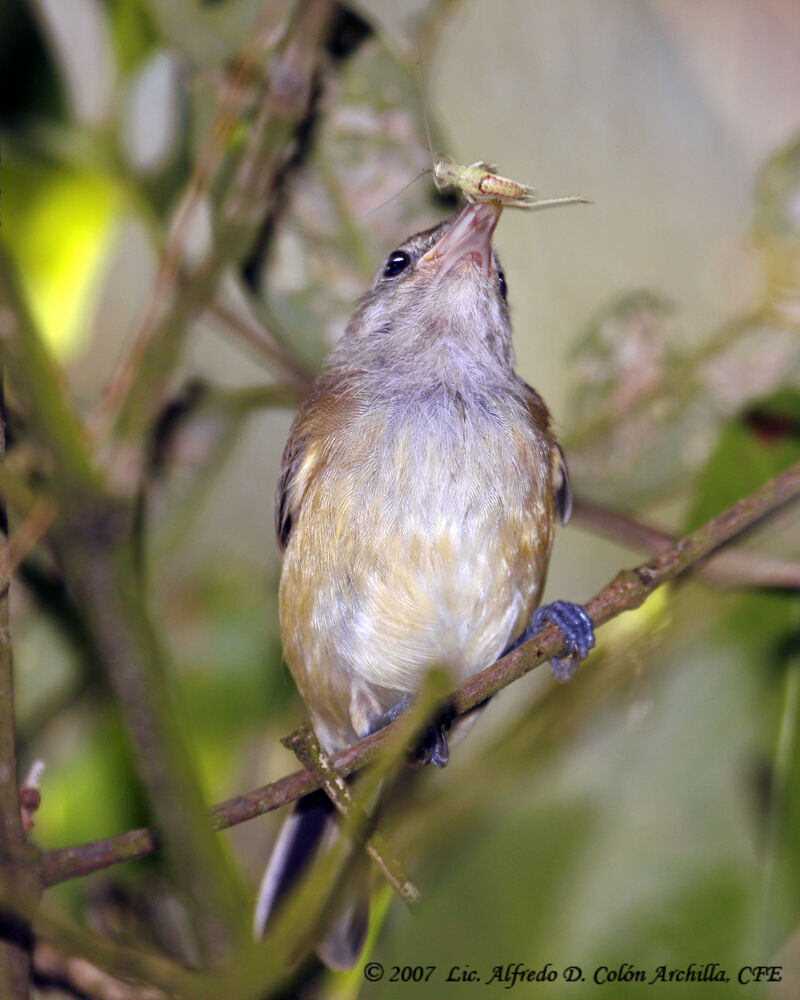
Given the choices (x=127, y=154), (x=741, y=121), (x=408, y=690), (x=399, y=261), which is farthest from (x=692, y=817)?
(x=741, y=121)

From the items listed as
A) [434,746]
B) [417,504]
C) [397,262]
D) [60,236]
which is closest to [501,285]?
[397,262]

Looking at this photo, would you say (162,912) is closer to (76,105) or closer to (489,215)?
(489,215)

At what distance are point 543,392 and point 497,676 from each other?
6.29 feet

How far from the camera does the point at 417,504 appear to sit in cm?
168

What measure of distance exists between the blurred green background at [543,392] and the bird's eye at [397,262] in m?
0.23

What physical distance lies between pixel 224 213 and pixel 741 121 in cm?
217

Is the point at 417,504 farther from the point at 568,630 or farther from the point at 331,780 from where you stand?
the point at 331,780

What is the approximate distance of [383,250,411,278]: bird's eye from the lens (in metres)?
1.99

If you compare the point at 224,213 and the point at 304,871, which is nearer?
the point at 224,213

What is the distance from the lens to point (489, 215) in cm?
167

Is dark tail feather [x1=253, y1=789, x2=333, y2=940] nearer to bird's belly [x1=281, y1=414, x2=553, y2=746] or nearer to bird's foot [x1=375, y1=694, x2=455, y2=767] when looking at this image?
bird's belly [x1=281, y1=414, x2=553, y2=746]

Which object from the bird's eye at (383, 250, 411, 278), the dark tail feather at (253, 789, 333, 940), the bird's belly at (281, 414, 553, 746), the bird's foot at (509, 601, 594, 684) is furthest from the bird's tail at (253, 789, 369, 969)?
the bird's eye at (383, 250, 411, 278)

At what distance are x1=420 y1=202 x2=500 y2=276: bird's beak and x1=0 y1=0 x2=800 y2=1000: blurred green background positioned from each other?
1.00 ft

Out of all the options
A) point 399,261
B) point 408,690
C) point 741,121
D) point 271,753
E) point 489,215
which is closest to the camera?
point 489,215
